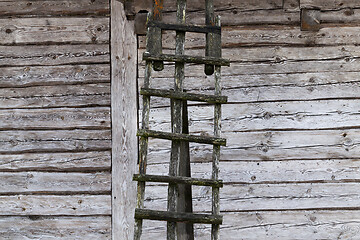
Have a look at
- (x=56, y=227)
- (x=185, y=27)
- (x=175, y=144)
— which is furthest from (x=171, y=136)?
(x=56, y=227)

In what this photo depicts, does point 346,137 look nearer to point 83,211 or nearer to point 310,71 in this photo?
point 310,71

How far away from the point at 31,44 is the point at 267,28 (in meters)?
2.21

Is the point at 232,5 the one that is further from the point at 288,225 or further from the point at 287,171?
the point at 288,225

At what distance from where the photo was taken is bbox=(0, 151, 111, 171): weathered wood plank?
11.7 feet

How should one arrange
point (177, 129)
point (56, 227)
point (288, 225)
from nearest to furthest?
point (177, 129) → point (288, 225) → point (56, 227)

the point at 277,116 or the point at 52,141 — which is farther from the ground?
the point at 277,116

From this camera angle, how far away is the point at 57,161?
3604mm

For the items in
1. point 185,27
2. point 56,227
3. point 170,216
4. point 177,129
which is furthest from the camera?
point 56,227

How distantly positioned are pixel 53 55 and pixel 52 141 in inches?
31.7

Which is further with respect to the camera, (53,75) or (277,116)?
(53,75)

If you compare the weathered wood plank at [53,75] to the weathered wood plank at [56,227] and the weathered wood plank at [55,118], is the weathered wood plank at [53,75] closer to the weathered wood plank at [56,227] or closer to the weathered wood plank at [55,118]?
the weathered wood plank at [55,118]

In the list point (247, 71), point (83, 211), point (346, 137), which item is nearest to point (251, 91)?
point (247, 71)

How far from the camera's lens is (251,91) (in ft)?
11.5

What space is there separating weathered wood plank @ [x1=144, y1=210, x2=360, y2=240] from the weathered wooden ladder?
1.22 m
